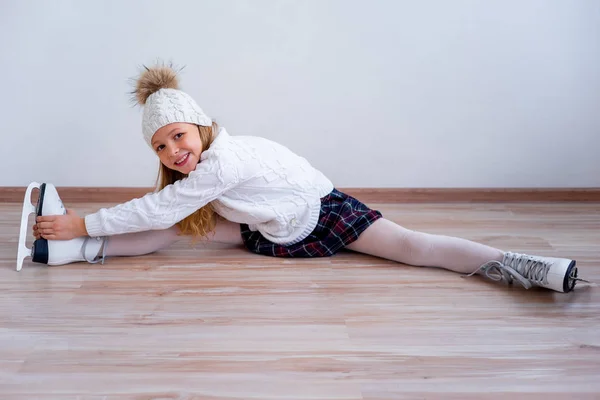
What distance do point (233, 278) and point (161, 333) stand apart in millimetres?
348

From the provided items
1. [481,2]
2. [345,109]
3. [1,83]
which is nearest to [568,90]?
[481,2]

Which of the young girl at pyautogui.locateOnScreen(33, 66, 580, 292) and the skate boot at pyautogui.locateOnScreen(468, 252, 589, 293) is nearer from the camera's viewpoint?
the skate boot at pyautogui.locateOnScreen(468, 252, 589, 293)

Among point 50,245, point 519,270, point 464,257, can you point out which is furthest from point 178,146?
point 519,270

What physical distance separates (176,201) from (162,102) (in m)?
0.24

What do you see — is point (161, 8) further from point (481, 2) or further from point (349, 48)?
point (481, 2)

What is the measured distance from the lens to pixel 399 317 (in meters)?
1.44

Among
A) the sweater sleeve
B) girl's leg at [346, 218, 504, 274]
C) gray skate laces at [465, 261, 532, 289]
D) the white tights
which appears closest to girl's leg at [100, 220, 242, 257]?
the white tights

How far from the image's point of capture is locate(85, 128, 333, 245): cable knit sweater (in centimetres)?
169

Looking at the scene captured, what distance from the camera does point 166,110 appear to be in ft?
→ 5.43

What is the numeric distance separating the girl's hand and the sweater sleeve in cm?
8

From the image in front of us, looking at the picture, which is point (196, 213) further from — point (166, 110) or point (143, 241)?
point (166, 110)

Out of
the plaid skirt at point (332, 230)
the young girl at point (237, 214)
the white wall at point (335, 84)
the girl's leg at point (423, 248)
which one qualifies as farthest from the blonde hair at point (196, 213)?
the white wall at point (335, 84)

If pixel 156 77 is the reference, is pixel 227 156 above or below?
below

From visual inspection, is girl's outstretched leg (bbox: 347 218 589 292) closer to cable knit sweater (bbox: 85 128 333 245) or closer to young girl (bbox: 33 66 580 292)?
young girl (bbox: 33 66 580 292)
